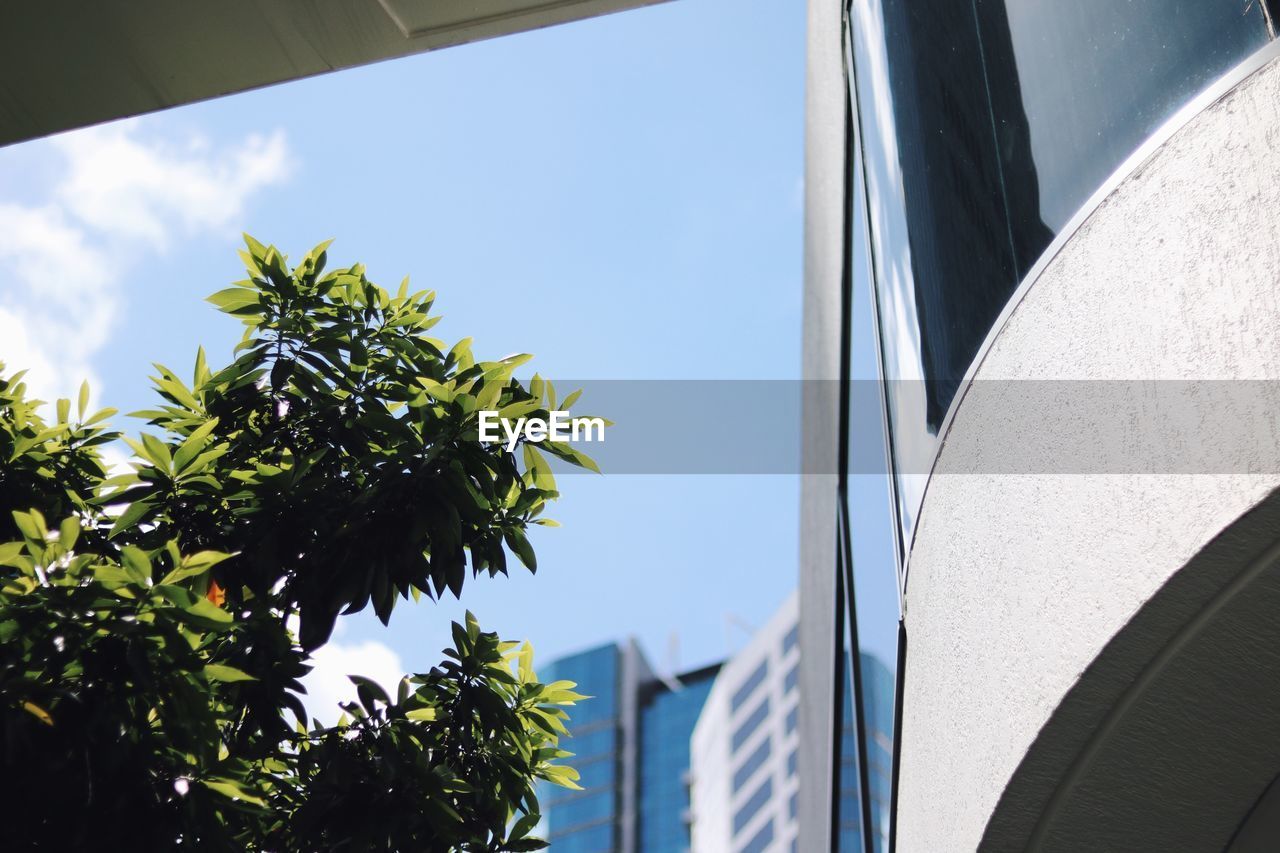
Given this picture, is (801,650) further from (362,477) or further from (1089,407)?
(1089,407)

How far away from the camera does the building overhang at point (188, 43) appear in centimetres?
482

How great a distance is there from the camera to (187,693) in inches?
109

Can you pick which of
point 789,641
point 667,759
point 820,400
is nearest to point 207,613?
point 820,400

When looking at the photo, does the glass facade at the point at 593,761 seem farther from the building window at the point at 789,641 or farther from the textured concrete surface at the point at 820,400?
the textured concrete surface at the point at 820,400

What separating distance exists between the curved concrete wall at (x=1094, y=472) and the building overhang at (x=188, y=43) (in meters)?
3.36

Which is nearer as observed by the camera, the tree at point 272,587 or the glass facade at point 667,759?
the tree at point 272,587

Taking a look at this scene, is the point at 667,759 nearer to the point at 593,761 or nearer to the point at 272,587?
the point at 593,761

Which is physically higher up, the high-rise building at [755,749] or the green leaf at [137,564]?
the high-rise building at [755,749]

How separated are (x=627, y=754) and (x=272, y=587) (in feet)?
334

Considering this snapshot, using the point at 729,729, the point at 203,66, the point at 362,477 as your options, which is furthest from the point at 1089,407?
the point at 729,729

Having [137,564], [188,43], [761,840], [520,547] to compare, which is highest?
[761,840]

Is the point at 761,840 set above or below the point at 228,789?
above

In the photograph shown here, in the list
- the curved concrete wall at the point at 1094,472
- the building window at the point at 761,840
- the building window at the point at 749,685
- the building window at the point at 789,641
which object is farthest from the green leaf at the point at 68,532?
the building window at the point at 761,840

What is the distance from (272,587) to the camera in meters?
3.55
